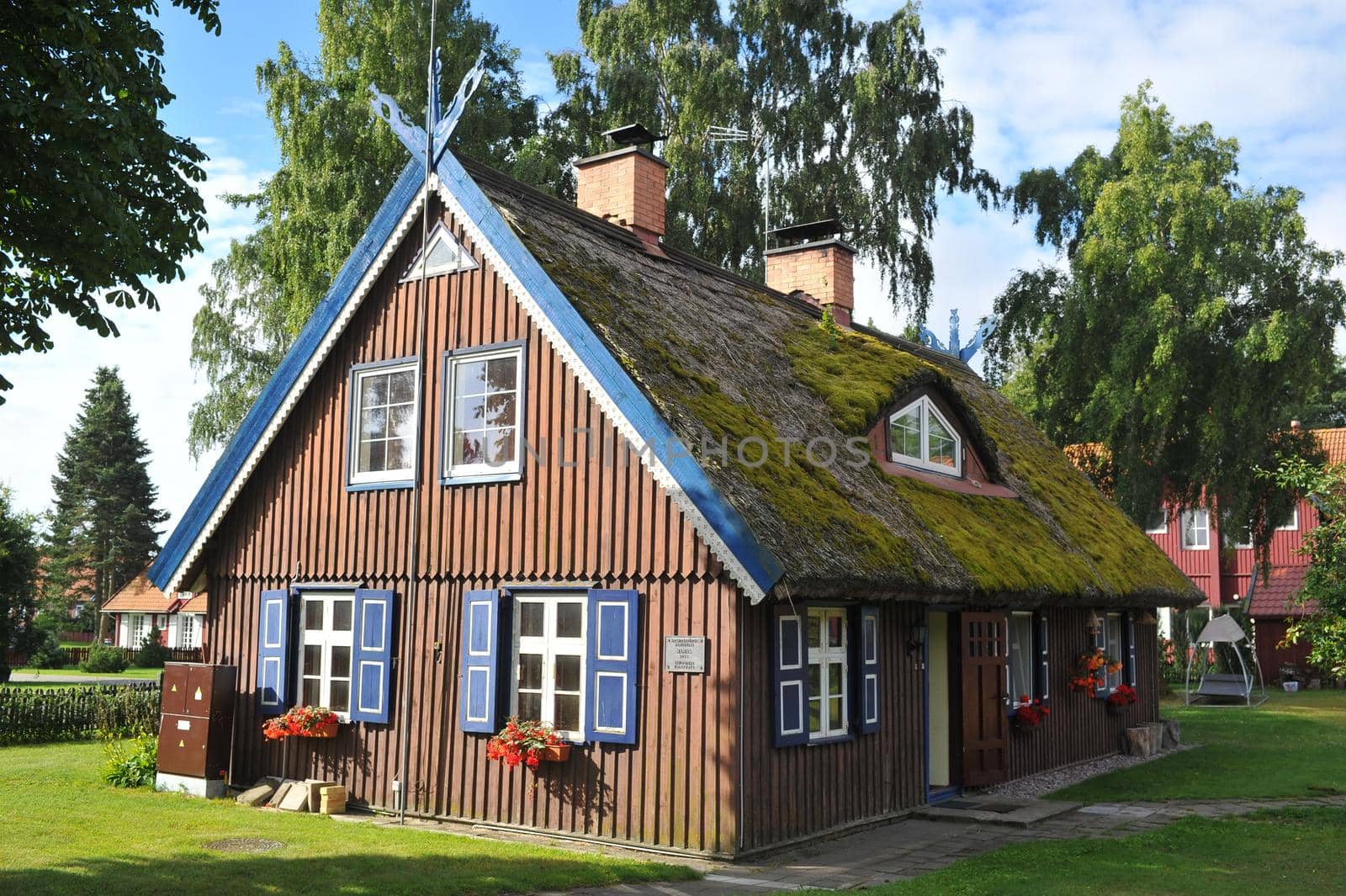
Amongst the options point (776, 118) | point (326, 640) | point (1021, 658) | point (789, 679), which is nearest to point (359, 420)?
point (326, 640)

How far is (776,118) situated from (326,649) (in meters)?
19.7

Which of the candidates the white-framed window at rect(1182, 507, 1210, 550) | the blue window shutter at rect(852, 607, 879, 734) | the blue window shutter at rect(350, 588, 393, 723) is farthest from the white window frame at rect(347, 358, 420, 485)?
the white-framed window at rect(1182, 507, 1210, 550)

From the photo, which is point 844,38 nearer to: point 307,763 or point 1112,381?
point 1112,381

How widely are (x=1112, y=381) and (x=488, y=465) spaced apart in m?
19.5

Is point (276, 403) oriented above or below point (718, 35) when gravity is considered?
below

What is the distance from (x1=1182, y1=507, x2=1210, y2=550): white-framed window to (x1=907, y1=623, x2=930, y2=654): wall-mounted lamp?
87.9ft

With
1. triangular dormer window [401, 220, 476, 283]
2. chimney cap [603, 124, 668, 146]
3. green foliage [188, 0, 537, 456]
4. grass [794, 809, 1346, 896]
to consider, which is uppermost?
green foliage [188, 0, 537, 456]

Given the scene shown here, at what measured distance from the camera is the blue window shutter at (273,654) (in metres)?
13.2

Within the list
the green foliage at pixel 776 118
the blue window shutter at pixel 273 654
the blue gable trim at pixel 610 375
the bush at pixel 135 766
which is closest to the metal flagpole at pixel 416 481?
the blue gable trim at pixel 610 375

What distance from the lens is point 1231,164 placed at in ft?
91.9

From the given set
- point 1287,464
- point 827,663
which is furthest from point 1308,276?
point 827,663

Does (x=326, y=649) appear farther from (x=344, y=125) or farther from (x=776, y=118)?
(x=776, y=118)

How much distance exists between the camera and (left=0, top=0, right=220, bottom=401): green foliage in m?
8.29

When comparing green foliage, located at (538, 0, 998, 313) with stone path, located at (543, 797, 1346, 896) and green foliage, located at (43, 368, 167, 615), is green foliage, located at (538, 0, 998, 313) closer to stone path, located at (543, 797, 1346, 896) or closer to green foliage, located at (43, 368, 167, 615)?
stone path, located at (543, 797, 1346, 896)
